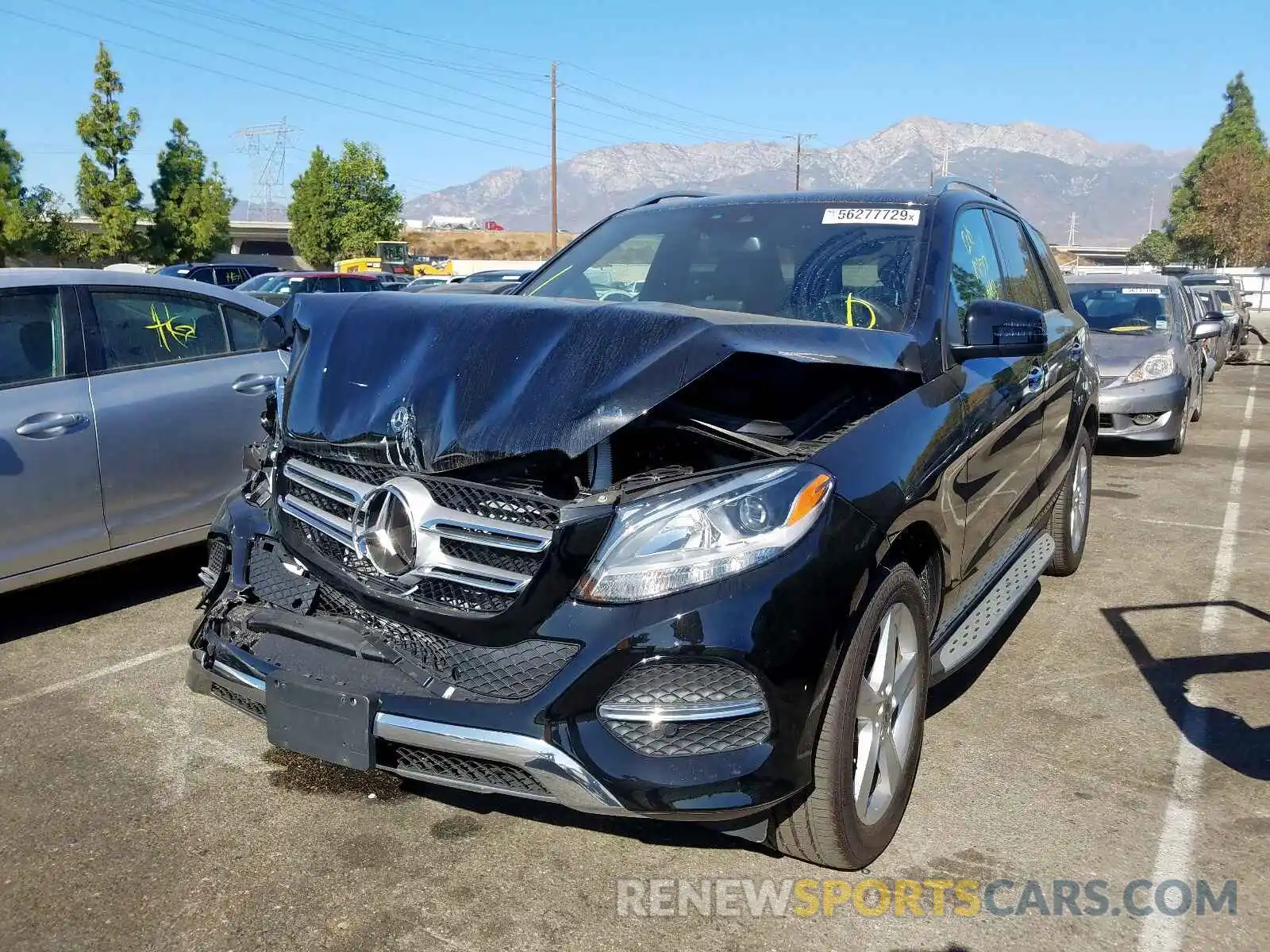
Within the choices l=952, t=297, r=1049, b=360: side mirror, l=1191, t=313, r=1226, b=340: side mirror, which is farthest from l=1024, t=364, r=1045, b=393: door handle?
l=1191, t=313, r=1226, b=340: side mirror

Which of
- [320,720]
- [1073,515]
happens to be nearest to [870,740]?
[320,720]

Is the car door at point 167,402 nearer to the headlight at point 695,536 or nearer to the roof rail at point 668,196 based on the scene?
the roof rail at point 668,196

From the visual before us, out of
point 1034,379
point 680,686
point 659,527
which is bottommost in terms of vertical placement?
point 680,686

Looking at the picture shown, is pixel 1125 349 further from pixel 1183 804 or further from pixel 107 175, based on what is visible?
pixel 107 175

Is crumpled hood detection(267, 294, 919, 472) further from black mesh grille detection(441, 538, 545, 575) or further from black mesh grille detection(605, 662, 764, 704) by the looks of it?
black mesh grille detection(605, 662, 764, 704)

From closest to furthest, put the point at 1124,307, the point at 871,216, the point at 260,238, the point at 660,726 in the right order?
1. the point at 660,726
2. the point at 871,216
3. the point at 1124,307
4. the point at 260,238

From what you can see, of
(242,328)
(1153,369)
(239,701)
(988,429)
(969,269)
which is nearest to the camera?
(239,701)

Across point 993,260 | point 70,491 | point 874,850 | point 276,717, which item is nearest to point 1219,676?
point 993,260

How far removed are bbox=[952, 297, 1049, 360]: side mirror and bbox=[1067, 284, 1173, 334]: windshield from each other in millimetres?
8257

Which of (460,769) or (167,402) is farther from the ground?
(167,402)

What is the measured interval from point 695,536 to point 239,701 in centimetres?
137

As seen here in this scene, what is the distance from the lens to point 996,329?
3586 millimetres

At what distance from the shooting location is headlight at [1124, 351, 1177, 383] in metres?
10.2

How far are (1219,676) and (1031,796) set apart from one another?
158 cm
